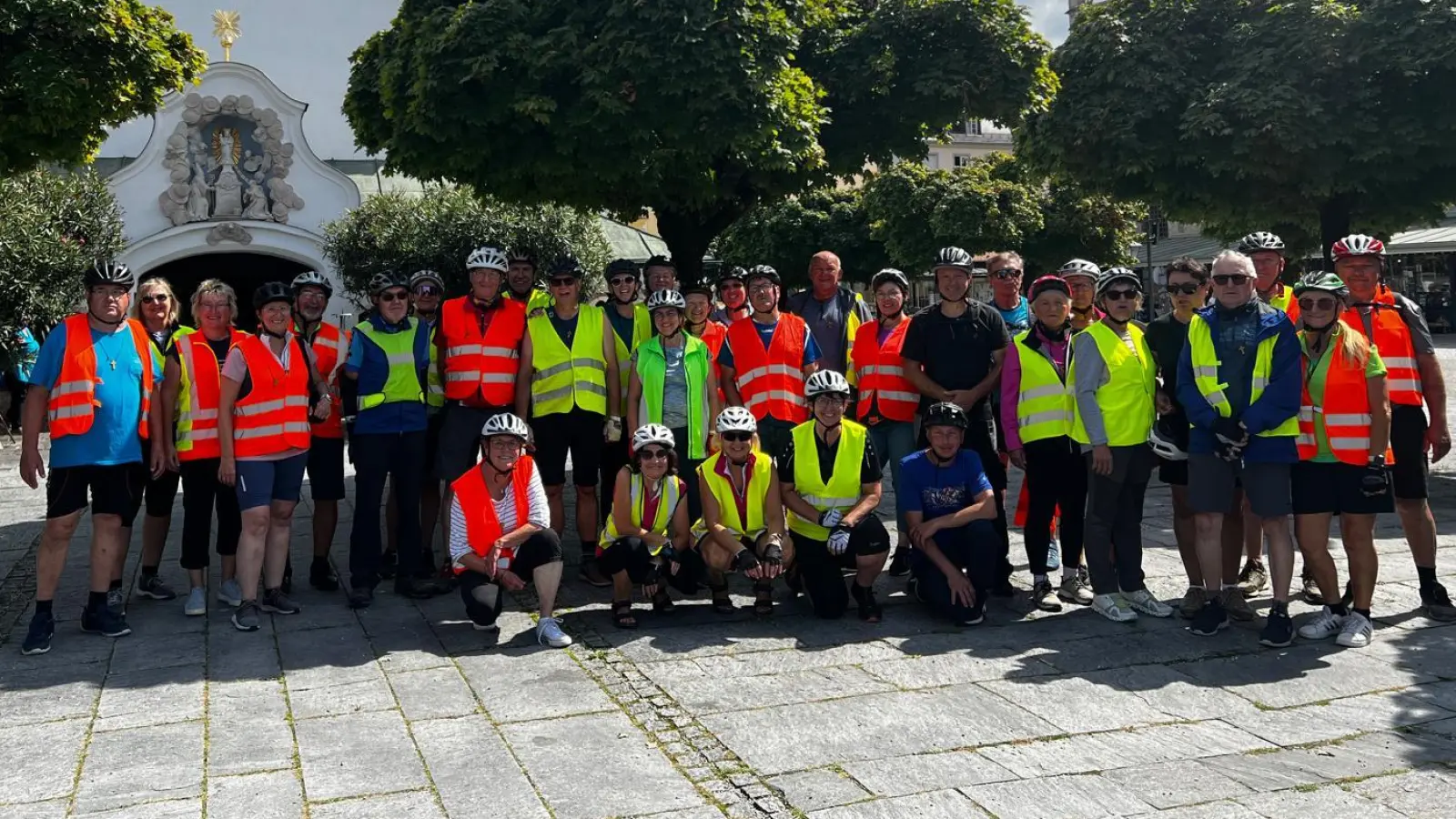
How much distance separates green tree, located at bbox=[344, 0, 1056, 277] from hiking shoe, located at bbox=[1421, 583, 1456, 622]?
196 inches

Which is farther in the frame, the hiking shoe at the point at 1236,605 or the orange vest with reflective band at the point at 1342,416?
the hiking shoe at the point at 1236,605

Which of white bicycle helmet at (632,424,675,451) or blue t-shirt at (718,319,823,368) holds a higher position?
blue t-shirt at (718,319,823,368)

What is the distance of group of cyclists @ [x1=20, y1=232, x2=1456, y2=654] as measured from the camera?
616cm

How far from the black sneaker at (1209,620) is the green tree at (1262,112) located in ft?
23.2

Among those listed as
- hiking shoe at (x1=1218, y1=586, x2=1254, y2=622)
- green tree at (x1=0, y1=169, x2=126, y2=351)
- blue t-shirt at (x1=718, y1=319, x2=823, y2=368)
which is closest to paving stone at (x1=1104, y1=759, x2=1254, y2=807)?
hiking shoe at (x1=1218, y1=586, x2=1254, y2=622)

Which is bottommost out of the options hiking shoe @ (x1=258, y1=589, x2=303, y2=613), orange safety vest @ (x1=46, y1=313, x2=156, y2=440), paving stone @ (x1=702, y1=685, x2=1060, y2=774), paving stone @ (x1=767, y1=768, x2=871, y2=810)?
paving stone @ (x1=767, y1=768, x2=871, y2=810)

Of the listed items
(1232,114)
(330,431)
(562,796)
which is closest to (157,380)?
(330,431)

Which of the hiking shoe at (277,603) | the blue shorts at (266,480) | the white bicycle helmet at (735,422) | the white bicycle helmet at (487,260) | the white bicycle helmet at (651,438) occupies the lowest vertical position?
the hiking shoe at (277,603)

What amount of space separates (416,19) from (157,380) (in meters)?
4.12

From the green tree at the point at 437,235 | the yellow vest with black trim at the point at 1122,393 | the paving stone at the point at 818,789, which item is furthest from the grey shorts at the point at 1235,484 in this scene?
the green tree at the point at 437,235

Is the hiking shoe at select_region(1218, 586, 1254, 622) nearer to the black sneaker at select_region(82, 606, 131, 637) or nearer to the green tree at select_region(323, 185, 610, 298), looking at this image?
the black sneaker at select_region(82, 606, 131, 637)

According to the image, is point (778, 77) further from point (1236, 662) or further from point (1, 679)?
point (1, 679)

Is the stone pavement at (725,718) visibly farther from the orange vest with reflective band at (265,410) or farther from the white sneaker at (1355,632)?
the orange vest with reflective band at (265,410)

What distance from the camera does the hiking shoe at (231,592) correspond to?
6887mm
